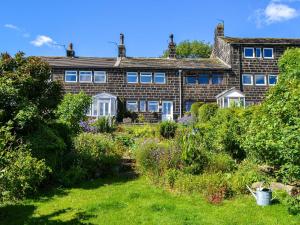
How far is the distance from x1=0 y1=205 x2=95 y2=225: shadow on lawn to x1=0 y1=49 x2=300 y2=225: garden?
3 cm

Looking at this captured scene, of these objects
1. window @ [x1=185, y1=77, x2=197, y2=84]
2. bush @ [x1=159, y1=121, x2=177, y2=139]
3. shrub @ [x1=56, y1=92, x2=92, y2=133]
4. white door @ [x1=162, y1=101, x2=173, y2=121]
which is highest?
window @ [x1=185, y1=77, x2=197, y2=84]

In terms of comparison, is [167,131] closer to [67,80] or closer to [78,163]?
[78,163]

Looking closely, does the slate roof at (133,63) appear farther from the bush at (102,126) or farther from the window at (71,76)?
the bush at (102,126)

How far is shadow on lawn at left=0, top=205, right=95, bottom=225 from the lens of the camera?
35.0ft

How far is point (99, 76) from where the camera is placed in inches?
1577

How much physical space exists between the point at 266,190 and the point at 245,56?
31.1 m

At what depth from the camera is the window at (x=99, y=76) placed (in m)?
40.0

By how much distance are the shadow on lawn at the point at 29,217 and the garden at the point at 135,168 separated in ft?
0.09

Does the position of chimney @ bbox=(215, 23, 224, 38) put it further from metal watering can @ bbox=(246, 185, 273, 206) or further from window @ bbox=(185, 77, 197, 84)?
metal watering can @ bbox=(246, 185, 273, 206)

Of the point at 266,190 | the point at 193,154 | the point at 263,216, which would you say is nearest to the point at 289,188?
the point at 266,190

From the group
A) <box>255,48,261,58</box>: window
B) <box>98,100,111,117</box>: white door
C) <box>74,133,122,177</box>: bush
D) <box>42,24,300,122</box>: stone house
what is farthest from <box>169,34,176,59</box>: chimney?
<box>74,133,122,177</box>: bush

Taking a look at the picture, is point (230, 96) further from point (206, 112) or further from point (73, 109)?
point (73, 109)

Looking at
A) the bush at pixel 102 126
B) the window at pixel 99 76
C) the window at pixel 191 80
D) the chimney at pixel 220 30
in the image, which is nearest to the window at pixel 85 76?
the window at pixel 99 76

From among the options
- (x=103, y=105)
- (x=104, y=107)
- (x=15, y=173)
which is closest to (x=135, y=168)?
(x=15, y=173)
